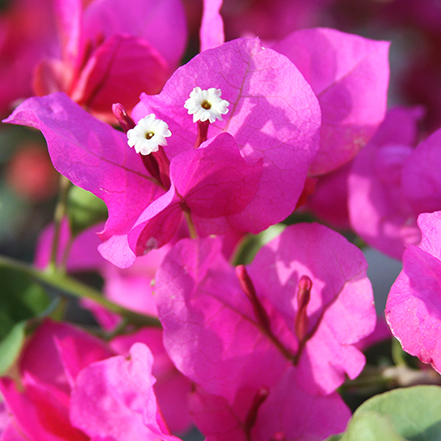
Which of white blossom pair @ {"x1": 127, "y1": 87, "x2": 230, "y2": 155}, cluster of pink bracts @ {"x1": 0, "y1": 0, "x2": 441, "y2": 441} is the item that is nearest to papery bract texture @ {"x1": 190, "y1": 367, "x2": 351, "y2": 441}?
cluster of pink bracts @ {"x1": 0, "y1": 0, "x2": 441, "y2": 441}

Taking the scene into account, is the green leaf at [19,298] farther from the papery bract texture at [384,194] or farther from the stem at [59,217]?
the papery bract texture at [384,194]

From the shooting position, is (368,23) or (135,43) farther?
(368,23)

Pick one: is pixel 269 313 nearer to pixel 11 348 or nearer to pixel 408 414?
pixel 408 414

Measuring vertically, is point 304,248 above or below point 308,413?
above

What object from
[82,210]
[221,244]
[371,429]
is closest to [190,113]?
[221,244]

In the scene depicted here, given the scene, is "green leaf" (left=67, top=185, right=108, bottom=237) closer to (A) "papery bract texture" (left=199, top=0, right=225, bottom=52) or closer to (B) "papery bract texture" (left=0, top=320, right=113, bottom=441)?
(B) "papery bract texture" (left=0, top=320, right=113, bottom=441)

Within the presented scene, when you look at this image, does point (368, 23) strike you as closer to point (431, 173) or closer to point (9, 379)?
point (431, 173)

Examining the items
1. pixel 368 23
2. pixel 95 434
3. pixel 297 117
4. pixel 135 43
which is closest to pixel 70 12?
pixel 135 43
